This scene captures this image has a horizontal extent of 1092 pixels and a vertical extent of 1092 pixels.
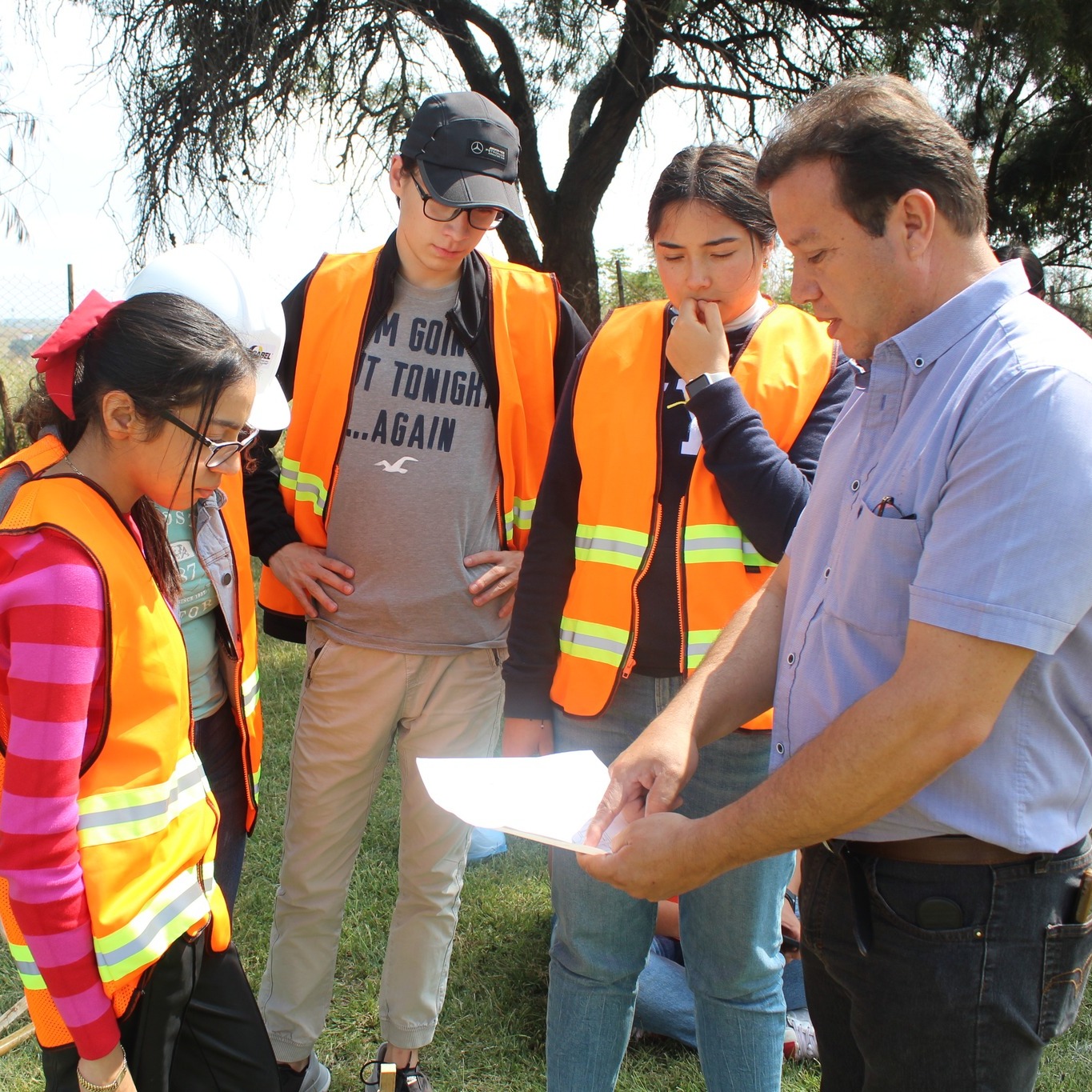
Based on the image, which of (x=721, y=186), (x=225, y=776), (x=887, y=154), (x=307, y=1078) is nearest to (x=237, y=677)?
(x=225, y=776)

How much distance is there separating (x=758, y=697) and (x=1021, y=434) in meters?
0.73

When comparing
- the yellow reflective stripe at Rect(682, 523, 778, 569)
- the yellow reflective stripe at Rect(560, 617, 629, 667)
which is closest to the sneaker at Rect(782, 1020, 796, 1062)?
the yellow reflective stripe at Rect(560, 617, 629, 667)

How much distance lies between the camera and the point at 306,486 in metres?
2.64

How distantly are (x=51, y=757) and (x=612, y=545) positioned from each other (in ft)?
3.70

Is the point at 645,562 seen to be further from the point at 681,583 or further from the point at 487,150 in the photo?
the point at 487,150

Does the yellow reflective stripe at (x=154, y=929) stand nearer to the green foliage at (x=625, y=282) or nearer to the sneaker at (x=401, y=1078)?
the sneaker at (x=401, y=1078)

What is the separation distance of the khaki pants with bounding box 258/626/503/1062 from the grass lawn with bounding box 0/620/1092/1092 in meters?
0.24

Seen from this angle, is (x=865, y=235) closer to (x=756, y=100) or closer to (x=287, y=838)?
(x=287, y=838)

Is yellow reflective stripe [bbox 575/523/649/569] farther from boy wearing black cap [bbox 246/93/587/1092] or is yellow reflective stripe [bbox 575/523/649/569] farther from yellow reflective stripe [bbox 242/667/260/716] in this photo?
yellow reflective stripe [bbox 242/667/260/716]

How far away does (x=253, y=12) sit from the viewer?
6.41m

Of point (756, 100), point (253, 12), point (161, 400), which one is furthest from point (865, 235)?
point (756, 100)

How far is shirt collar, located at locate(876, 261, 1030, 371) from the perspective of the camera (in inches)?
54.1

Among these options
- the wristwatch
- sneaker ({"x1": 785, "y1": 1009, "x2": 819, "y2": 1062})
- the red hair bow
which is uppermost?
the wristwatch

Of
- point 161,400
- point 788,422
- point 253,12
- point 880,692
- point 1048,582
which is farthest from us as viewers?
point 253,12
